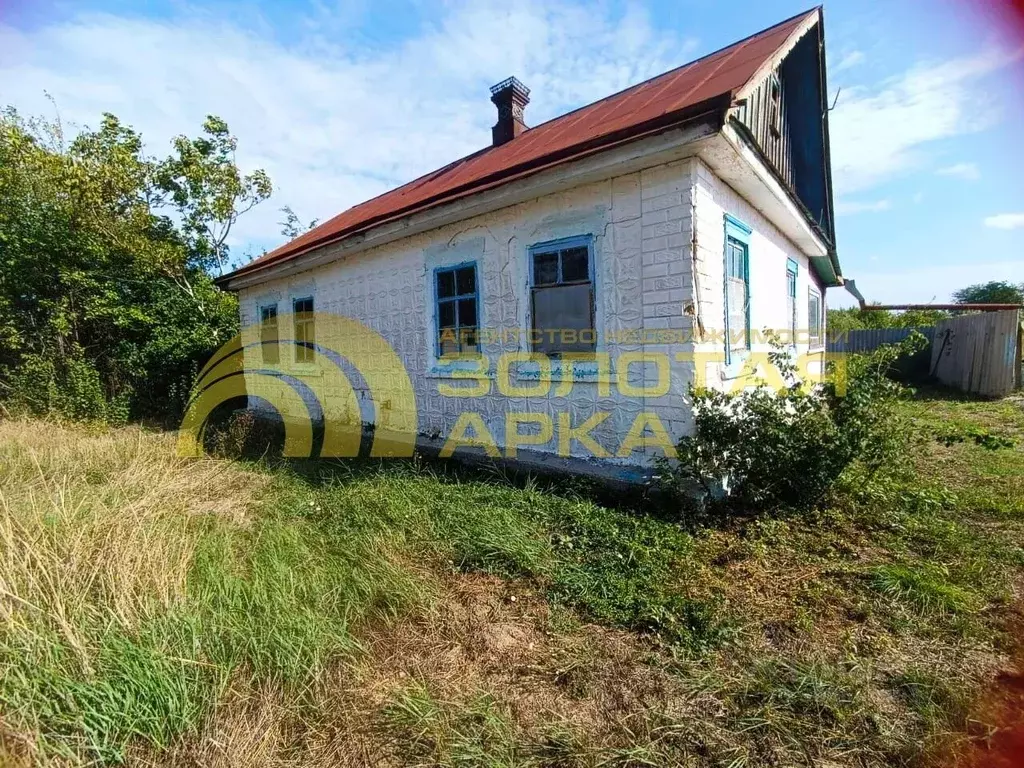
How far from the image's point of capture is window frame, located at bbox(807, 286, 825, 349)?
9.52m

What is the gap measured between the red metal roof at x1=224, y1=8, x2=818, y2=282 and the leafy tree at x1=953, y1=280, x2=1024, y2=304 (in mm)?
34434

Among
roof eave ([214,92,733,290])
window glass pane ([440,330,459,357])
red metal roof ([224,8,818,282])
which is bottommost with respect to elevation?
window glass pane ([440,330,459,357])

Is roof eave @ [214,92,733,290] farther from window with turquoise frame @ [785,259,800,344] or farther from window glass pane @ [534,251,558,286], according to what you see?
window with turquoise frame @ [785,259,800,344]

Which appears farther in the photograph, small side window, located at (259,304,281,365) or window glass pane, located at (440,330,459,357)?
small side window, located at (259,304,281,365)

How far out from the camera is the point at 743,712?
6.62 ft

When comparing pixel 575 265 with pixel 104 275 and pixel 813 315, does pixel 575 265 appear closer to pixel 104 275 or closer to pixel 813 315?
pixel 813 315

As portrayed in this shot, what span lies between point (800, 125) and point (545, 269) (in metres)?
5.56

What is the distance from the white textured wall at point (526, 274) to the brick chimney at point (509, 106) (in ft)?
11.6

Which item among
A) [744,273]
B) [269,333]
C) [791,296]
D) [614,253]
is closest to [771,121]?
[744,273]

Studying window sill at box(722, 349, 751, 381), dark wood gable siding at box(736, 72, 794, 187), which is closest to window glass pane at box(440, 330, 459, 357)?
window sill at box(722, 349, 751, 381)

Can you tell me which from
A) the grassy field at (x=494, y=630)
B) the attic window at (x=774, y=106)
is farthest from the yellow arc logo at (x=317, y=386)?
the attic window at (x=774, y=106)

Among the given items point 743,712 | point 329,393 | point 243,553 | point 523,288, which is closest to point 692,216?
point 523,288

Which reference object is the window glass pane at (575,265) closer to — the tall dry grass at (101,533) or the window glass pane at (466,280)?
the window glass pane at (466,280)

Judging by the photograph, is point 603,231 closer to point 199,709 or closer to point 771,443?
point 771,443
